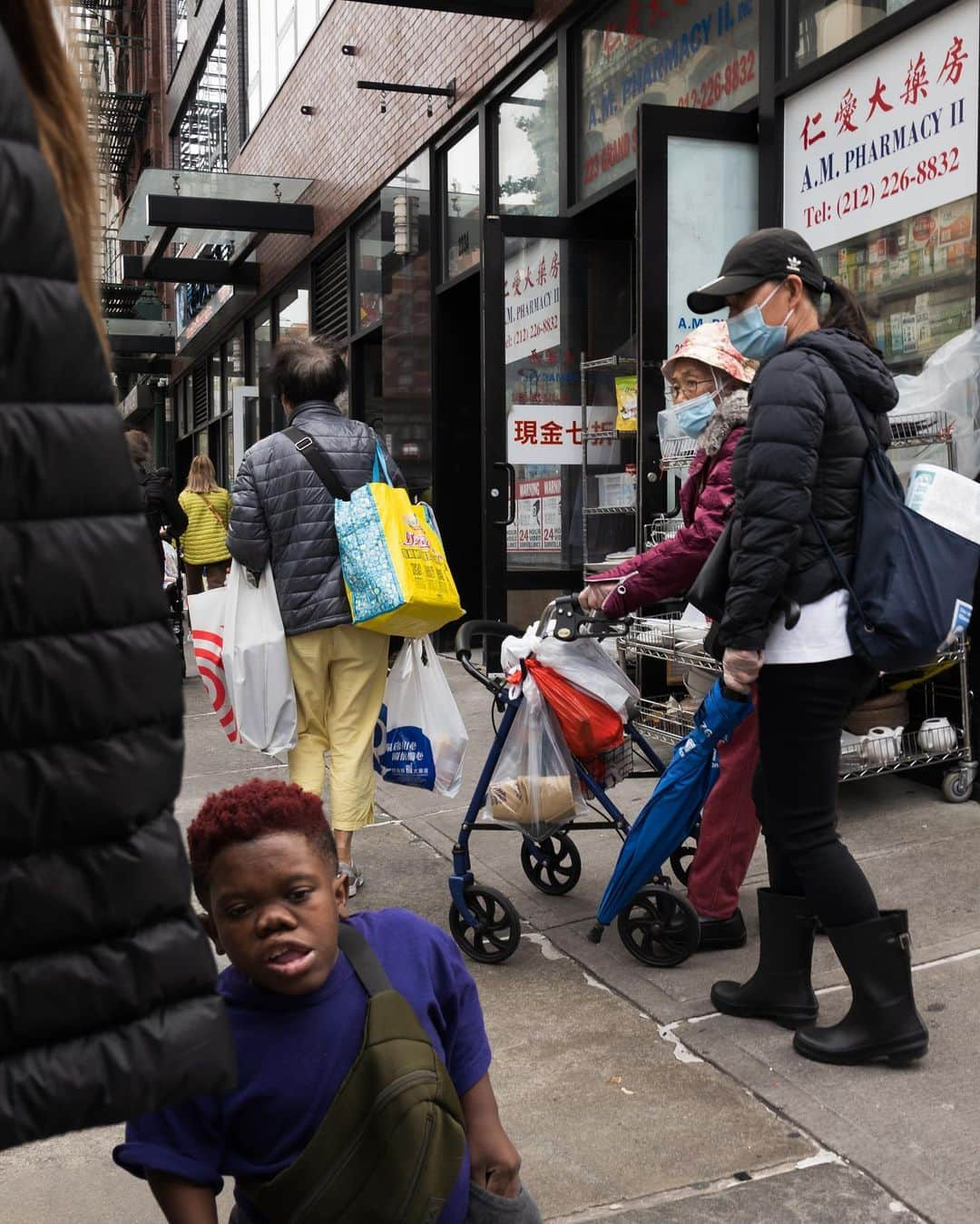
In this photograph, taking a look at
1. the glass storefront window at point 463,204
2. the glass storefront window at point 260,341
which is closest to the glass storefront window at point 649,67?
the glass storefront window at point 463,204

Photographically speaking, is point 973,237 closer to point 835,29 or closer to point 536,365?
point 835,29

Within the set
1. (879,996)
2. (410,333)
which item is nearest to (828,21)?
(879,996)

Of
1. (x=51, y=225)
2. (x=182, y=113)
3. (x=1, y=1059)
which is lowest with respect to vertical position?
(x=1, y=1059)

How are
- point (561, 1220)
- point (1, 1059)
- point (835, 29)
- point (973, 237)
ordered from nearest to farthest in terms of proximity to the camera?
point (1, 1059), point (561, 1220), point (973, 237), point (835, 29)

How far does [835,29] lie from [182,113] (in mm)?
18747

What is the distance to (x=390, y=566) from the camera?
4.57m

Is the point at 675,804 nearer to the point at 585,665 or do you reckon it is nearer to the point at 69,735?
the point at 585,665

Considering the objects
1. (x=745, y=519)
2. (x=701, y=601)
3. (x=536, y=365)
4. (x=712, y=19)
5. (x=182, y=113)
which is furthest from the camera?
→ (x=182, y=113)

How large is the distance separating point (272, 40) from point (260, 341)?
3.88 meters

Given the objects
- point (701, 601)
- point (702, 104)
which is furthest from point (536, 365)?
point (701, 601)

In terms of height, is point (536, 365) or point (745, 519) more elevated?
point (536, 365)

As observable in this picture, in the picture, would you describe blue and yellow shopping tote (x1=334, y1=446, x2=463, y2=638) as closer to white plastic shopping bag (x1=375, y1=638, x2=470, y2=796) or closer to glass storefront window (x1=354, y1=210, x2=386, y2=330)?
white plastic shopping bag (x1=375, y1=638, x2=470, y2=796)

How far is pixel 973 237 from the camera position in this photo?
18.3 feet

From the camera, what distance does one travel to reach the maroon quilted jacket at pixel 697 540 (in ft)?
13.6
